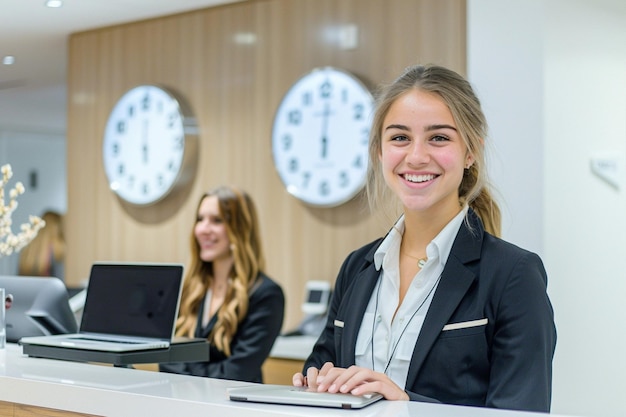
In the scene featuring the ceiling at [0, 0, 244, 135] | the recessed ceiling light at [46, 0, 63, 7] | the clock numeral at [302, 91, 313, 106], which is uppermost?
the recessed ceiling light at [46, 0, 63, 7]

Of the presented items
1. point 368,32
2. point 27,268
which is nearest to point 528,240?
point 368,32

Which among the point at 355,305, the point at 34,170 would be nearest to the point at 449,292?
the point at 355,305

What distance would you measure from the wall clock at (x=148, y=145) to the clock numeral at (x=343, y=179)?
41.6 inches

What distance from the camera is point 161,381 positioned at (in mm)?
1938

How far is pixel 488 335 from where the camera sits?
1.80 metres

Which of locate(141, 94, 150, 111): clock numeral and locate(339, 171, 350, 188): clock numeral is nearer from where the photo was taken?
locate(339, 171, 350, 188): clock numeral

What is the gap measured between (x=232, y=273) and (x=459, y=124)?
1.88 meters

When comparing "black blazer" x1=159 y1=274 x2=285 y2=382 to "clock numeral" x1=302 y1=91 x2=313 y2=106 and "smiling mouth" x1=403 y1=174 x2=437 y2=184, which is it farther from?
"smiling mouth" x1=403 y1=174 x2=437 y2=184

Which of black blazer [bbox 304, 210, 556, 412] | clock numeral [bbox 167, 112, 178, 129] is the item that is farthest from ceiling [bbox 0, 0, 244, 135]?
black blazer [bbox 304, 210, 556, 412]

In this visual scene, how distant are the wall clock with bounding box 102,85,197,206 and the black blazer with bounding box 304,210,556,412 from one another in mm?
3689

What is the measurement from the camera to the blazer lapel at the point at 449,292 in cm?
182

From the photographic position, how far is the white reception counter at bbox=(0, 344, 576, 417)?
1.56 m

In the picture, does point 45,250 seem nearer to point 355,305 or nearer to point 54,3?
point 54,3

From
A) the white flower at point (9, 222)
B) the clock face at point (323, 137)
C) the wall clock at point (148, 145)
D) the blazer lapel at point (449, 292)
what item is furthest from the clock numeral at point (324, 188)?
the blazer lapel at point (449, 292)
